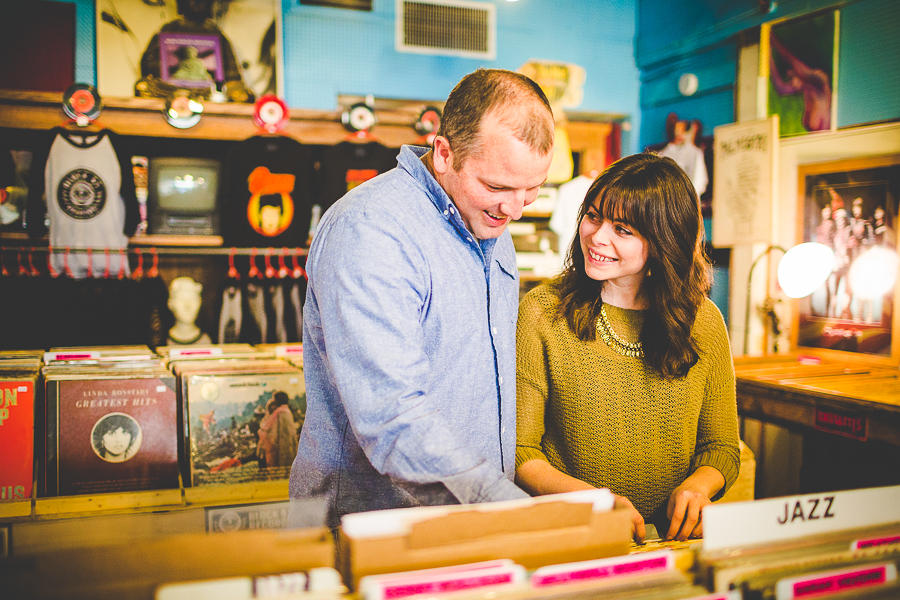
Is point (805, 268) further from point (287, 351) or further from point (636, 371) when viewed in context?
point (287, 351)

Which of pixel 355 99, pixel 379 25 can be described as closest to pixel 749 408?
pixel 355 99

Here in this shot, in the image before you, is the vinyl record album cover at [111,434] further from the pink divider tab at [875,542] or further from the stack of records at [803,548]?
the pink divider tab at [875,542]

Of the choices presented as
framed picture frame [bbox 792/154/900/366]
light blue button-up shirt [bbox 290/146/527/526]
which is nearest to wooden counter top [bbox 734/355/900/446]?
framed picture frame [bbox 792/154/900/366]

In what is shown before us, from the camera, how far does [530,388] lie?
4.78ft

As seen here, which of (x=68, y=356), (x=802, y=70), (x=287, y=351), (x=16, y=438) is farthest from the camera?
(x=802, y=70)

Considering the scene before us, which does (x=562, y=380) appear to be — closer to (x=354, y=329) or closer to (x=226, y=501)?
(x=354, y=329)

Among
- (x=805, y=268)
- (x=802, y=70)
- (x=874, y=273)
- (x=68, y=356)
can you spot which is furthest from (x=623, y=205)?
(x=802, y=70)

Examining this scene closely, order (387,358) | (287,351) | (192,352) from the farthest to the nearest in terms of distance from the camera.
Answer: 1. (287,351)
2. (192,352)
3. (387,358)

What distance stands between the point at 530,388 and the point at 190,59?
3702 millimetres

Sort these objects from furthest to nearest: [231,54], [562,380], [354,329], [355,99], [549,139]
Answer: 1. [355,99]
2. [231,54]
3. [562,380]
4. [549,139]
5. [354,329]

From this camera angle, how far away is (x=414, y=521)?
2.19ft

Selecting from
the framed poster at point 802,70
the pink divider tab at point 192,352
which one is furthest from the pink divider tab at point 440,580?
the framed poster at point 802,70

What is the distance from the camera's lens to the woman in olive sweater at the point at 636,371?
4.69 feet

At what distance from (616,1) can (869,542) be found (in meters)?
5.36
